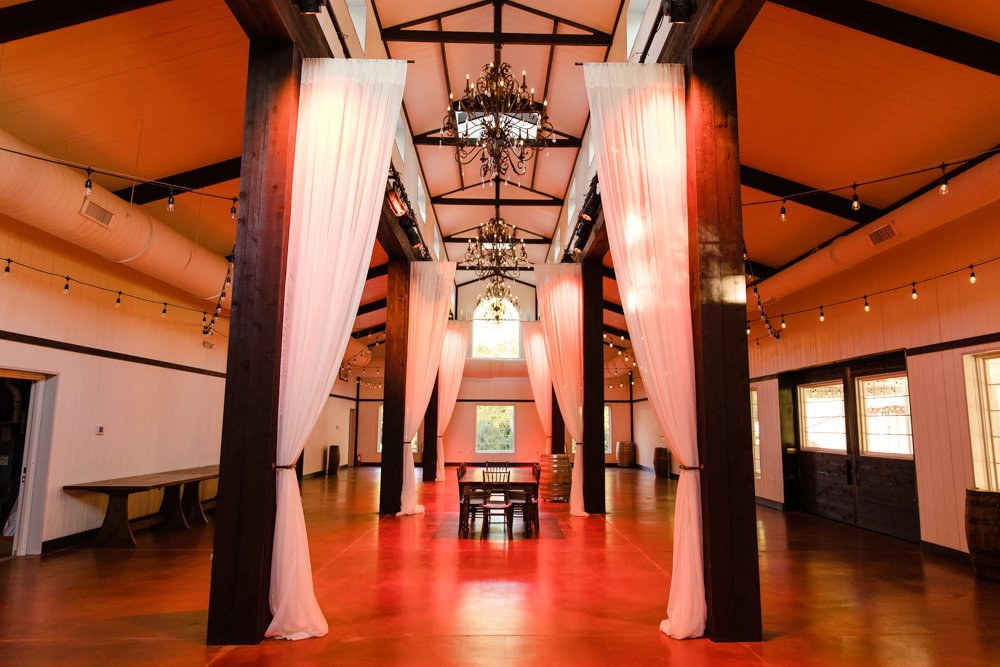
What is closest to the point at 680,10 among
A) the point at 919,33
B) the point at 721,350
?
the point at 919,33

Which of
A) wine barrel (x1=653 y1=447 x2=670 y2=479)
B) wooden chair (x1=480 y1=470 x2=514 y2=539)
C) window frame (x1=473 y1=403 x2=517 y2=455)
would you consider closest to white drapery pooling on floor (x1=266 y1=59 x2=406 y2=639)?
wooden chair (x1=480 y1=470 x2=514 y2=539)

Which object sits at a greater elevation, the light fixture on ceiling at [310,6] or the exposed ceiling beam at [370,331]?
the light fixture on ceiling at [310,6]

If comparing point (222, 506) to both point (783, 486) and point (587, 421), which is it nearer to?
point (587, 421)

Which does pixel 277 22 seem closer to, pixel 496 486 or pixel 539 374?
pixel 496 486

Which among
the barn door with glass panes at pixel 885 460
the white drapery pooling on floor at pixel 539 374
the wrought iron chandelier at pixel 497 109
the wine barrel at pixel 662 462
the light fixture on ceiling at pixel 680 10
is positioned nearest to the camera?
the light fixture on ceiling at pixel 680 10

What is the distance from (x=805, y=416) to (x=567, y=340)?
4.27m

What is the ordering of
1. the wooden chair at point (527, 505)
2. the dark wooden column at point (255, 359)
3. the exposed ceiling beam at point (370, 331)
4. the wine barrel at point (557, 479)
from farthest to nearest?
the exposed ceiling beam at point (370, 331) < the wine barrel at point (557, 479) < the wooden chair at point (527, 505) < the dark wooden column at point (255, 359)

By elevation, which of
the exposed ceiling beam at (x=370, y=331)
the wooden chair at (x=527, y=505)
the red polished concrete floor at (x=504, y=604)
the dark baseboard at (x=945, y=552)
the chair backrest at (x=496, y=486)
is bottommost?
the red polished concrete floor at (x=504, y=604)

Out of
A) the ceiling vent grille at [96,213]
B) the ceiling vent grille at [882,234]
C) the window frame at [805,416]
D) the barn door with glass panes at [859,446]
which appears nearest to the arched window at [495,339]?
the window frame at [805,416]

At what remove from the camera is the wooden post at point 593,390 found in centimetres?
974

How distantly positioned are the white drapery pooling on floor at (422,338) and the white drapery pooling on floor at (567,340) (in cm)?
166

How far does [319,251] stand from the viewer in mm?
4371

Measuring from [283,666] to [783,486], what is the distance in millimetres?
9275

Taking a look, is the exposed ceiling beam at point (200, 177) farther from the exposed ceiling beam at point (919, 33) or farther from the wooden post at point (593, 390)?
the exposed ceiling beam at point (919, 33)
